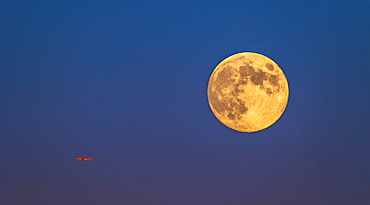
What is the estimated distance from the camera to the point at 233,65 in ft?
50.6

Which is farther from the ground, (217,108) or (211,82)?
(211,82)

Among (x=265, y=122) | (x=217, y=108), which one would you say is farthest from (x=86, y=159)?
(x=265, y=122)

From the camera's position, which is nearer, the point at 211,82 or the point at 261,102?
the point at 261,102

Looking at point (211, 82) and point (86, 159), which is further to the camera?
point (86, 159)

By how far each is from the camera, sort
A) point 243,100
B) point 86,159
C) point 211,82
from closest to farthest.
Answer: point 243,100 → point 211,82 → point 86,159

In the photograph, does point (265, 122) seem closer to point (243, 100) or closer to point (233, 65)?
point (243, 100)

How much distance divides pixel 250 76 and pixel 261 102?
0.95 metres

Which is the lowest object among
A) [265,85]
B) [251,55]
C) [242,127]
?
[242,127]

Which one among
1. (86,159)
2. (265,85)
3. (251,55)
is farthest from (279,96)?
(86,159)

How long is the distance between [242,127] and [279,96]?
1.65 m

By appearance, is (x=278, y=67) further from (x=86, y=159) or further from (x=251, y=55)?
(x=86, y=159)

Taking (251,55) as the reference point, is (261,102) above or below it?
below

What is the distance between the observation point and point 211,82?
1606 cm

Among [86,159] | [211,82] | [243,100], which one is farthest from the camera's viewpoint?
[86,159]
